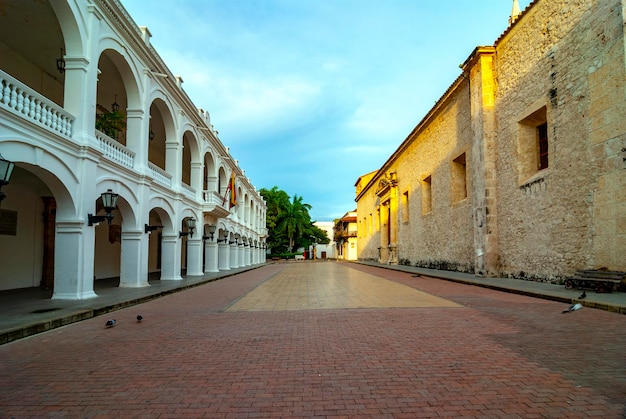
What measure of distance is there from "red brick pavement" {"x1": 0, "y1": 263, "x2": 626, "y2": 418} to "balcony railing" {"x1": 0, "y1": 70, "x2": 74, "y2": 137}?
14.2ft

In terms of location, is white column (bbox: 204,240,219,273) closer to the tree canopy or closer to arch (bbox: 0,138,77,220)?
arch (bbox: 0,138,77,220)

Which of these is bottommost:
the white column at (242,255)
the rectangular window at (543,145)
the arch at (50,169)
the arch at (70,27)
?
the white column at (242,255)

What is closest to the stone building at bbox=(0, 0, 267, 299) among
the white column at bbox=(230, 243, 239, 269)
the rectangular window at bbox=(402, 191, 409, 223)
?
the white column at bbox=(230, 243, 239, 269)

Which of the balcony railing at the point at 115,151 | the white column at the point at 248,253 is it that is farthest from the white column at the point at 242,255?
the balcony railing at the point at 115,151

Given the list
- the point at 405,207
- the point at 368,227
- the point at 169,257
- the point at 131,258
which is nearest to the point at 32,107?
the point at 131,258

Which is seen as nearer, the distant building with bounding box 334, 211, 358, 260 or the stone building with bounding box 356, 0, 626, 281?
the stone building with bounding box 356, 0, 626, 281

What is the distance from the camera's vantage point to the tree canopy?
63.3m

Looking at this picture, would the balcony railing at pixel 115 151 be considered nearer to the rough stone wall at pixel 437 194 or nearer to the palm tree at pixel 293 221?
the rough stone wall at pixel 437 194

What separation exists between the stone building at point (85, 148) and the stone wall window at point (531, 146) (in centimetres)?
1324

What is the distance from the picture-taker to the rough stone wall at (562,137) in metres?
10.4

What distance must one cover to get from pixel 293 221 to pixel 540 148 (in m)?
49.9

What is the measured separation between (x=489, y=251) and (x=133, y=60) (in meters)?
14.7

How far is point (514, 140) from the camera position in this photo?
15047mm

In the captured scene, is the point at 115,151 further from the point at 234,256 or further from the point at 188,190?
the point at 234,256
